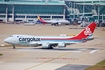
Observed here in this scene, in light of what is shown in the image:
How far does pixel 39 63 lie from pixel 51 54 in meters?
13.2

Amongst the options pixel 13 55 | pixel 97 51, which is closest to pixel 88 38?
pixel 97 51

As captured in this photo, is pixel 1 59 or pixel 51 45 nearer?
pixel 1 59

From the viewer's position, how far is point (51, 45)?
9056 centimetres

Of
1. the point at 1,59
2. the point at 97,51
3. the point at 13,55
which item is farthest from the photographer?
the point at 97,51

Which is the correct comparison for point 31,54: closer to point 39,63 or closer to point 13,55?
point 13,55

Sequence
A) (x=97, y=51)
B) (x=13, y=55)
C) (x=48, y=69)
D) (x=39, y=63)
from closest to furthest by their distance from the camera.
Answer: (x=48, y=69)
(x=39, y=63)
(x=13, y=55)
(x=97, y=51)

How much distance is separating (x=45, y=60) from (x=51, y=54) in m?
9.25

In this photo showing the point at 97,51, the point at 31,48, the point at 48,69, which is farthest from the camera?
the point at 31,48

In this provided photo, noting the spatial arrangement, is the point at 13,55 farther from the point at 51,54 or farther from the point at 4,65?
the point at 4,65

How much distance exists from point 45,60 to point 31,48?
21.6 meters

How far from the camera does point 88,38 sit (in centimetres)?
8988

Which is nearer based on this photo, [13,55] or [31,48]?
[13,55]

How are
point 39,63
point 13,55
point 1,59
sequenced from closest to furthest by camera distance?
point 39,63, point 1,59, point 13,55

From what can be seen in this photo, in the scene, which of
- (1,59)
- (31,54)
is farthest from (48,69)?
(31,54)
